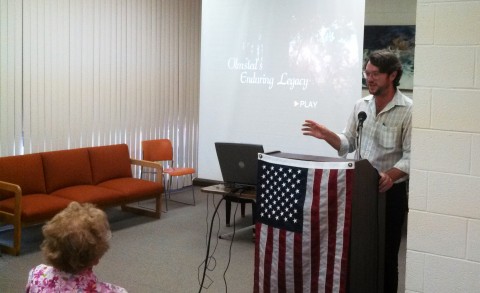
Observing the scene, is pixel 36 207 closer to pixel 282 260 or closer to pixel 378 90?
pixel 282 260

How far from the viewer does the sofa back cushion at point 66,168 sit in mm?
5695

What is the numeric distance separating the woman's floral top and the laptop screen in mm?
2648

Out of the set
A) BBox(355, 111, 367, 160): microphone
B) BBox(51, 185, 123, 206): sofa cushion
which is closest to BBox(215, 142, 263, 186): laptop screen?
BBox(355, 111, 367, 160): microphone

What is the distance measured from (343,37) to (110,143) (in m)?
3.22

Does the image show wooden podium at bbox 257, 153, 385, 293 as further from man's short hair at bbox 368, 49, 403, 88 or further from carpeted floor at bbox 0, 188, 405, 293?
carpeted floor at bbox 0, 188, 405, 293

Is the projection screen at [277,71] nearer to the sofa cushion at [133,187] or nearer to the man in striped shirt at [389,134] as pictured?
the sofa cushion at [133,187]

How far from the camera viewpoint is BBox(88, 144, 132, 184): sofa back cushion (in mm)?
6238

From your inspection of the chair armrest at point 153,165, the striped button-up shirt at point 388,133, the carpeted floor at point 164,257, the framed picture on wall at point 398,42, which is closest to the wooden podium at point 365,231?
the striped button-up shirt at point 388,133

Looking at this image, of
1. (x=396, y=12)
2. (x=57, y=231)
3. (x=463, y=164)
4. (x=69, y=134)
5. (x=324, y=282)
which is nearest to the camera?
(x=57, y=231)

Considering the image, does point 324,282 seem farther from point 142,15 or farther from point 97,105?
point 142,15

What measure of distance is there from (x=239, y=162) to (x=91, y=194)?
72.6 inches

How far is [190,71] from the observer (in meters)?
8.23

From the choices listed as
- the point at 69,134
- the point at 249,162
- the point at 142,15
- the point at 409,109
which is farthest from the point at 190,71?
the point at 409,109

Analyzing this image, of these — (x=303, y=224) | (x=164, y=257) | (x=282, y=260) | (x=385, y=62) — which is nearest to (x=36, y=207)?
(x=164, y=257)
